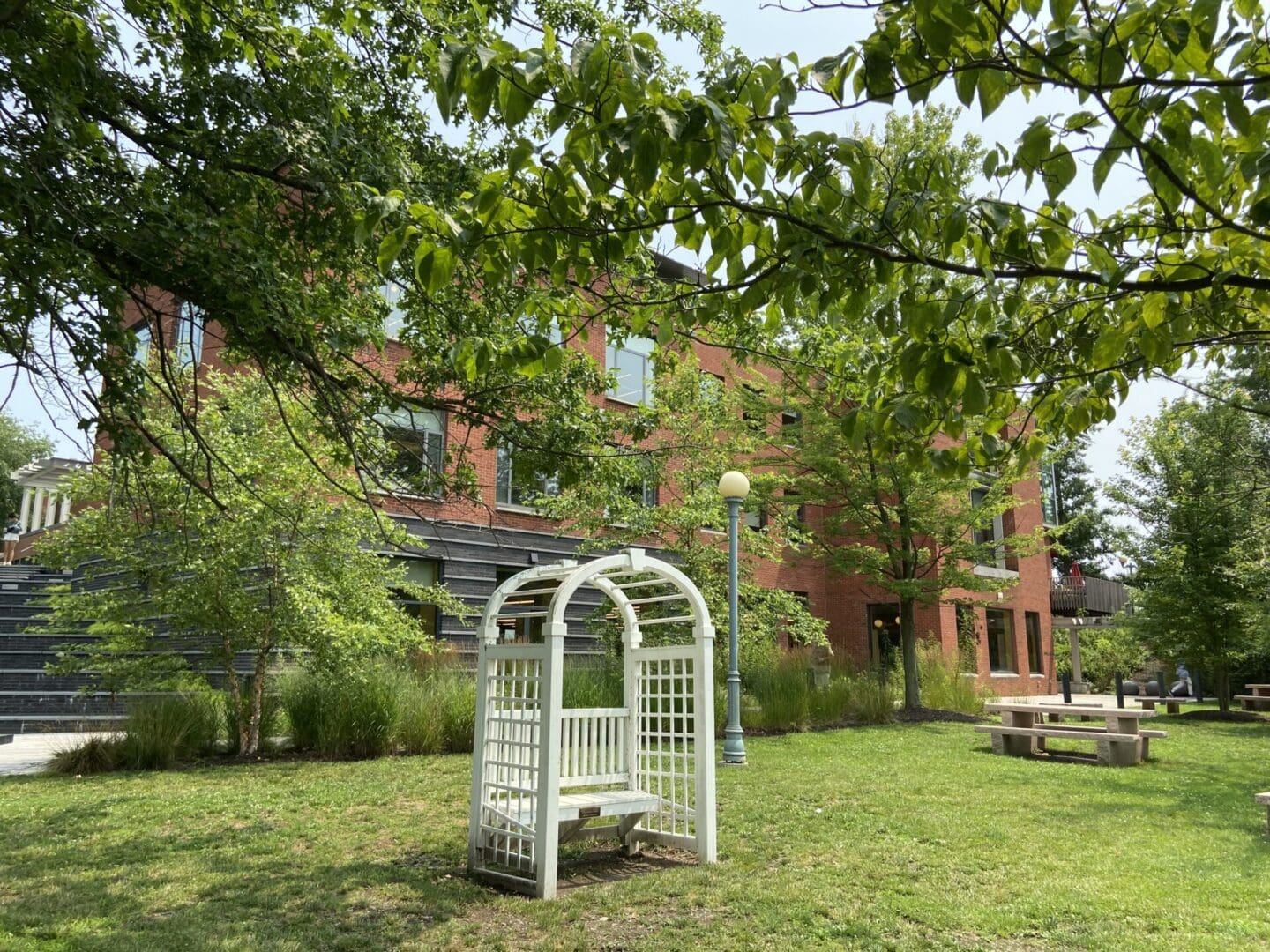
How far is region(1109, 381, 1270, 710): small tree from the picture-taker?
63.7ft

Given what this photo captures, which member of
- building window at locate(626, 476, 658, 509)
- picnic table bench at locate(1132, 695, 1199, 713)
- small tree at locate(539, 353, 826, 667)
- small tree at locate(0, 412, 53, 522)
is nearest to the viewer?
building window at locate(626, 476, 658, 509)

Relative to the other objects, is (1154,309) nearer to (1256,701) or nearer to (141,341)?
(141,341)

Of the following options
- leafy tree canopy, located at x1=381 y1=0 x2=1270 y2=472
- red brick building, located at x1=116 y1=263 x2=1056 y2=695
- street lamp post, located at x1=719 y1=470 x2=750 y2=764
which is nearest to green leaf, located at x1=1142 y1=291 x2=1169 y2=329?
leafy tree canopy, located at x1=381 y1=0 x2=1270 y2=472

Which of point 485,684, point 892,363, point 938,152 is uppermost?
point 938,152

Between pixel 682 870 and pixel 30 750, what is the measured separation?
9.62 m

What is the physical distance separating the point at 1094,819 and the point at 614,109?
7830 mm

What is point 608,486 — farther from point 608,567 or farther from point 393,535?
point 393,535

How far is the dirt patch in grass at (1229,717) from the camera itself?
63.6 feet

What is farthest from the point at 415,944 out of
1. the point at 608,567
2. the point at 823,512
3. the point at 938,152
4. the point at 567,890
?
the point at 823,512

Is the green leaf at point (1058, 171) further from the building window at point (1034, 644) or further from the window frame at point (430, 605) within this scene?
the building window at point (1034, 644)

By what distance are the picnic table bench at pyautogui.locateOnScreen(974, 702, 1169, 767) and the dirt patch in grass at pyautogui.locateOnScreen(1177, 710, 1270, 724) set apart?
331 inches

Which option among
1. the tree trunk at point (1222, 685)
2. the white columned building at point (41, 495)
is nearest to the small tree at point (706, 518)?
the tree trunk at point (1222, 685)

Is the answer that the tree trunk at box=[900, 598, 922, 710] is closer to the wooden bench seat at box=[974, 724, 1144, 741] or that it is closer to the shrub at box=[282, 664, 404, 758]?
the wooden bench seat at box=[974, 724, 1144, 741]

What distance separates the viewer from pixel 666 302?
349cm
